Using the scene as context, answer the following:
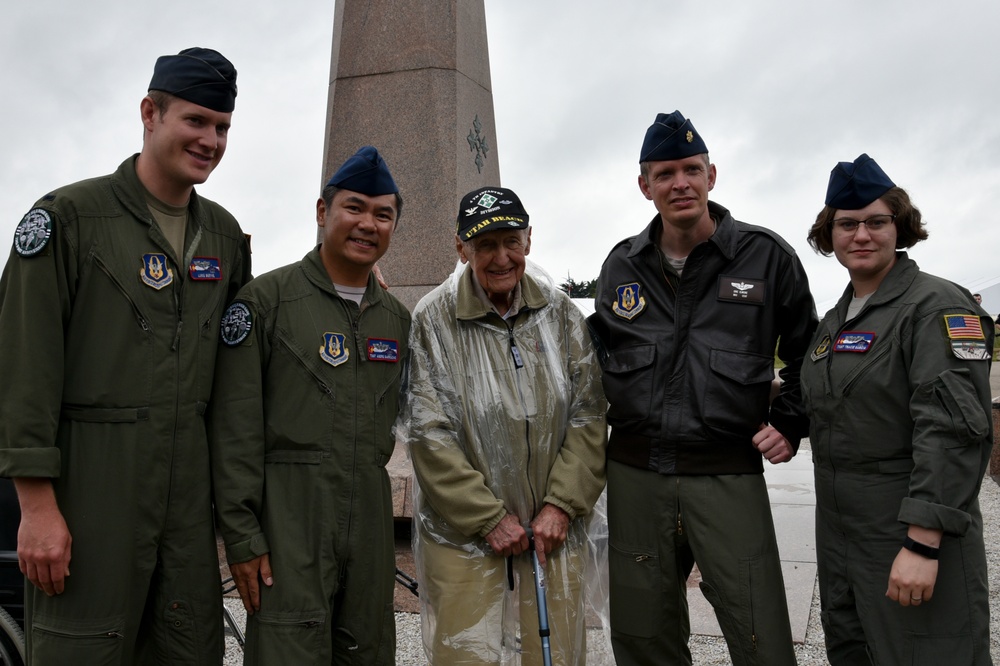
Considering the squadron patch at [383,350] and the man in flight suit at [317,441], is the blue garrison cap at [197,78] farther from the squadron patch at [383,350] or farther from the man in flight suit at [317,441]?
the squadron patch at [383,350]

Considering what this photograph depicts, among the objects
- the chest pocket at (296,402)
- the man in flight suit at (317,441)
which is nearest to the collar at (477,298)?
the man in flight suit at (317,441)

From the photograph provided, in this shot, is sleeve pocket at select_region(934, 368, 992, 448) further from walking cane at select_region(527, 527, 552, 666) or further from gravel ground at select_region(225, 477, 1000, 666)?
gravel ground at select_region(225, 477, 1000, 666)

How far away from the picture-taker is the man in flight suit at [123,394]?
2205mm

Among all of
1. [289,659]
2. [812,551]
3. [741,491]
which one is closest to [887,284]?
[741,491]

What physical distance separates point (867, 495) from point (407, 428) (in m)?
1.45

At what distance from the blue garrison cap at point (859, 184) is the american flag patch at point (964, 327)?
45 cm

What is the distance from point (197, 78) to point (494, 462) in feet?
4.94

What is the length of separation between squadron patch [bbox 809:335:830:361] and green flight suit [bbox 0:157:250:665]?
73.0 inches

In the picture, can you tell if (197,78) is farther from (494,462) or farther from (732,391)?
(732,391)

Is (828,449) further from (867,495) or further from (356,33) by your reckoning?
(356,33)

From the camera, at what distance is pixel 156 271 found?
2.43 metres

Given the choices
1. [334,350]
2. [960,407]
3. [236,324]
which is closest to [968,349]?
[960,407]

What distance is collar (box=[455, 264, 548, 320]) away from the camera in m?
2.89

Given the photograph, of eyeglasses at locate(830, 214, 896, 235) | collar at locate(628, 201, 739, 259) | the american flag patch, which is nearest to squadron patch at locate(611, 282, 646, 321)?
collar at locate(628, 201, 739, 259)
